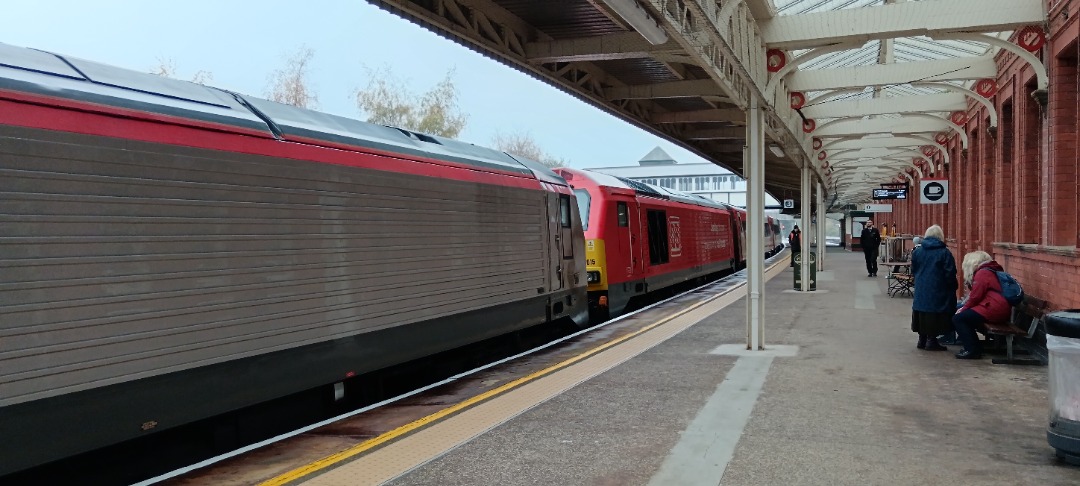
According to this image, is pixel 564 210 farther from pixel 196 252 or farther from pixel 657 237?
pixel 196 252

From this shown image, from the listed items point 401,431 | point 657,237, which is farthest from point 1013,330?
point 657,237

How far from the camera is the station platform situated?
4.54m

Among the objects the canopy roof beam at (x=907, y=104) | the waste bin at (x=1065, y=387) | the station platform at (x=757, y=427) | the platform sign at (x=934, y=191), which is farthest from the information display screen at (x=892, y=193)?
the waste bin at (x=1065, y=387)

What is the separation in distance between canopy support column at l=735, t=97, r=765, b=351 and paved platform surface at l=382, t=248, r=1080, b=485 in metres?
0.33

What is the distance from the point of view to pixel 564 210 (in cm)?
1059

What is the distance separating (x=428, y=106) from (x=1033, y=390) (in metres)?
44.1

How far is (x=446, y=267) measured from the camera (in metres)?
7.49

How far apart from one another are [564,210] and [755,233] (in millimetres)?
2525

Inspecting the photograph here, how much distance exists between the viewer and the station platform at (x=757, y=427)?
454 centimetres

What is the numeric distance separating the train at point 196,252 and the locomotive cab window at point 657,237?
289 inches

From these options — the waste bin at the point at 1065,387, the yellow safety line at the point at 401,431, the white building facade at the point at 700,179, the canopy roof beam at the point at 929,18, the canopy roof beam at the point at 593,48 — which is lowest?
the yellow safety line at the point at 401,431

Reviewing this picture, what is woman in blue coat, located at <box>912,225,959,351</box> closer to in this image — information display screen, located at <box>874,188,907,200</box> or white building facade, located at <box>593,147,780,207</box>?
information display screen, located at <box>874,188,907,200</box>

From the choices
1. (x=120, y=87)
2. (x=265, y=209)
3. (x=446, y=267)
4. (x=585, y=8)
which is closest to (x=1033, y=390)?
(x=446, y=267)

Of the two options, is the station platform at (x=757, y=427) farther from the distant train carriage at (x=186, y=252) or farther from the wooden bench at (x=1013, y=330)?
the distant train carriage at (x=186, y=252)
